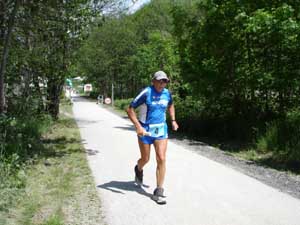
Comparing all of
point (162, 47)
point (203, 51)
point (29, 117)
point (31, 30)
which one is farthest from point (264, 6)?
point (162, 47)

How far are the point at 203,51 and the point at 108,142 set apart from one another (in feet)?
17.9

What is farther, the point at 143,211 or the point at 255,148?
the point at 255,148

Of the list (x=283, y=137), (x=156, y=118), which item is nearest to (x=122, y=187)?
(x=156, y=118)

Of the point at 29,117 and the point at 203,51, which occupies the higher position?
the point at 203,51

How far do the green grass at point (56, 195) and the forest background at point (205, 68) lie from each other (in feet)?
1.41

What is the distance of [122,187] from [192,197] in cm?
139

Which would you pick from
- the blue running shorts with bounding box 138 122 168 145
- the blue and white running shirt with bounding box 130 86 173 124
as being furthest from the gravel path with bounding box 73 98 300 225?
the blue and white running shirt with bounding box 130 86 173 124

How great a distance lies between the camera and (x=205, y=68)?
56.6ft

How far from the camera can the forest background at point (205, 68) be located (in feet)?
37.1

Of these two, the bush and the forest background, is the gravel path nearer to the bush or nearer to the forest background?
the forest background

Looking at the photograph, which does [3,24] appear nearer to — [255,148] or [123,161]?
[123,161]

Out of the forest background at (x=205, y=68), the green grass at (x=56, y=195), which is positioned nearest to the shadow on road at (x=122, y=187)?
the green grass at (x=56, y=195)

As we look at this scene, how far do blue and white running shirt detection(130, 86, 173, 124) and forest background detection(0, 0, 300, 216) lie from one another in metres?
2.41

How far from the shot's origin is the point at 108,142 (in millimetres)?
15008
